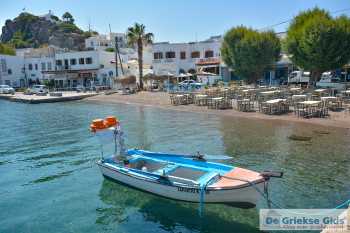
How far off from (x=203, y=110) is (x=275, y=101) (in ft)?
27.5

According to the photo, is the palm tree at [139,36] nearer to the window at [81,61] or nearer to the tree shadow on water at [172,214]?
the window at [81,61]

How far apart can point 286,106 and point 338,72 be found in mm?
23841

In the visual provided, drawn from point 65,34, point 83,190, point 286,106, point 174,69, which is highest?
point 65,34

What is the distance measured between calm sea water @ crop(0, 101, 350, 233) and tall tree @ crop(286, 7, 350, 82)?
11.1m

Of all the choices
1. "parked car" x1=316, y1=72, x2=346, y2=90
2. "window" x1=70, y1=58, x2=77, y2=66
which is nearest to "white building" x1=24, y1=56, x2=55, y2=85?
"window" x1=70, y1=58, x2=77, y2=66

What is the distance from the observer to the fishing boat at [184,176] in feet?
34.1

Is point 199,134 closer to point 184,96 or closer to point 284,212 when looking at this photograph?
point 284,212

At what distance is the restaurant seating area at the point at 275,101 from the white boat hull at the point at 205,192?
17.1 meters

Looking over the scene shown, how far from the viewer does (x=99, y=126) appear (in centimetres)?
1467

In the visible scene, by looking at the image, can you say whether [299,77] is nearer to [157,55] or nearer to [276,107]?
[276,107]

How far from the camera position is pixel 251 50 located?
41938 mm

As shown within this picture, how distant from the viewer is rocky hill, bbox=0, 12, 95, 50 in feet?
413

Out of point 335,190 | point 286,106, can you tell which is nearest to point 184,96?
point 286,106

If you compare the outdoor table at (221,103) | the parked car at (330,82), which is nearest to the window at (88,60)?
the outdoor table at (221,103)
